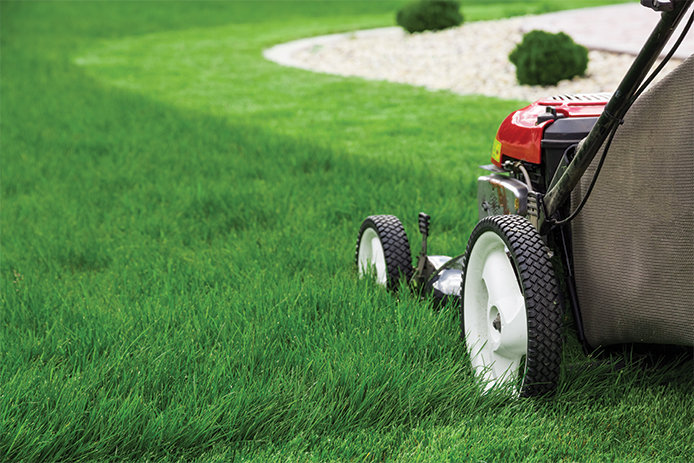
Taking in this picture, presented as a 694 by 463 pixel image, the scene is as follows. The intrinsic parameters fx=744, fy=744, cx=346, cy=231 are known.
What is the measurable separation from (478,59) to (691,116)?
364 inches

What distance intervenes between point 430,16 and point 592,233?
41.3 ft

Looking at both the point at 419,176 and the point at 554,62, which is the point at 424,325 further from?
the point at 554,62

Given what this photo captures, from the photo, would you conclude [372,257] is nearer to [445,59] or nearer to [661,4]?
[661,4]

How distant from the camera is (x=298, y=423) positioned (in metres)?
1.95

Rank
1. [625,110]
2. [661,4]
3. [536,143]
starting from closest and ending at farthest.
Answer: [661,4], [625,110], [536,143]

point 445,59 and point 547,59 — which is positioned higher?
point 547,59

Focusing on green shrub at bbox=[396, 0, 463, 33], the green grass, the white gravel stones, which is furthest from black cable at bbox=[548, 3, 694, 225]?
green shrub at bbox=[396, 0, 463, 33]

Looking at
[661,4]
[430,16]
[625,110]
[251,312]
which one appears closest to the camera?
[661,4]

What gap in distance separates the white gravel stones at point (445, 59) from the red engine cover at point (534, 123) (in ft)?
18.6

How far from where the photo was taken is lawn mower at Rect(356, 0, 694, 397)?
1.71m

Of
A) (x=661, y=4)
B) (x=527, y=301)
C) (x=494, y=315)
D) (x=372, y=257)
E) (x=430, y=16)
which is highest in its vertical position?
(x=661, y=4)

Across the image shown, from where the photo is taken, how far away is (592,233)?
6.51 feet

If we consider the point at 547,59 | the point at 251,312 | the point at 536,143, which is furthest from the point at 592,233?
the point at 547,59

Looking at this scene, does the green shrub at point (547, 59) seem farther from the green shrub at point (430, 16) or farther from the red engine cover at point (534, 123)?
the red engine cover at point (534, 123)
